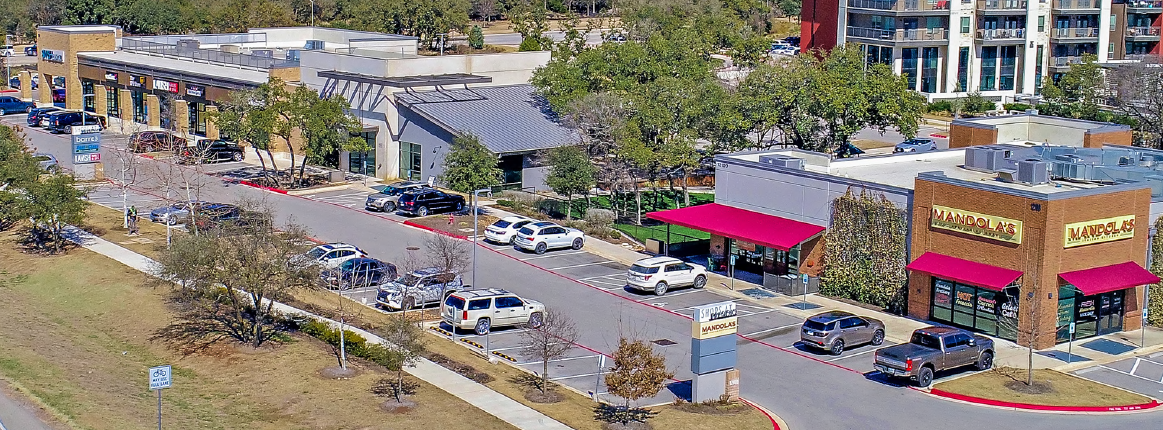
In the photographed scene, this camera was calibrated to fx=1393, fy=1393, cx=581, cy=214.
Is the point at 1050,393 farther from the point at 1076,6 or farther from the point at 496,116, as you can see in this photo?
the point at 1076,6

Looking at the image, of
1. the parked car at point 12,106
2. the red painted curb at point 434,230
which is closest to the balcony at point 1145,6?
the red painted curb at point 434,230

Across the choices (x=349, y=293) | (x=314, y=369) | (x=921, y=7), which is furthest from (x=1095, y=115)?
(x=314, y=369)

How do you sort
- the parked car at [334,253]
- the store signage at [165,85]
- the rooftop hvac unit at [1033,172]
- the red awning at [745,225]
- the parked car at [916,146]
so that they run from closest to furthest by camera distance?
the rooftop hvac unit at [1033,172] → the red awning at [745,225] → the parked car at [334,253] → the parked car at [916,146] → the store signage at [165,85]

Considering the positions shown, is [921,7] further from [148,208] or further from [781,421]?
[781,421]

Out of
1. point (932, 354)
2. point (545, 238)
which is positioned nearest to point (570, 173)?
point (545, 238)

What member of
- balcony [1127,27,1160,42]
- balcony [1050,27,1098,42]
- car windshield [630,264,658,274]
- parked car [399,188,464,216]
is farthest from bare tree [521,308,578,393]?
balcony [1127,27,1160,42]

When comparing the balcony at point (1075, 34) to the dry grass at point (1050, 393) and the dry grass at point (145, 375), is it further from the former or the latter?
the dry grass at point (145, 375)
